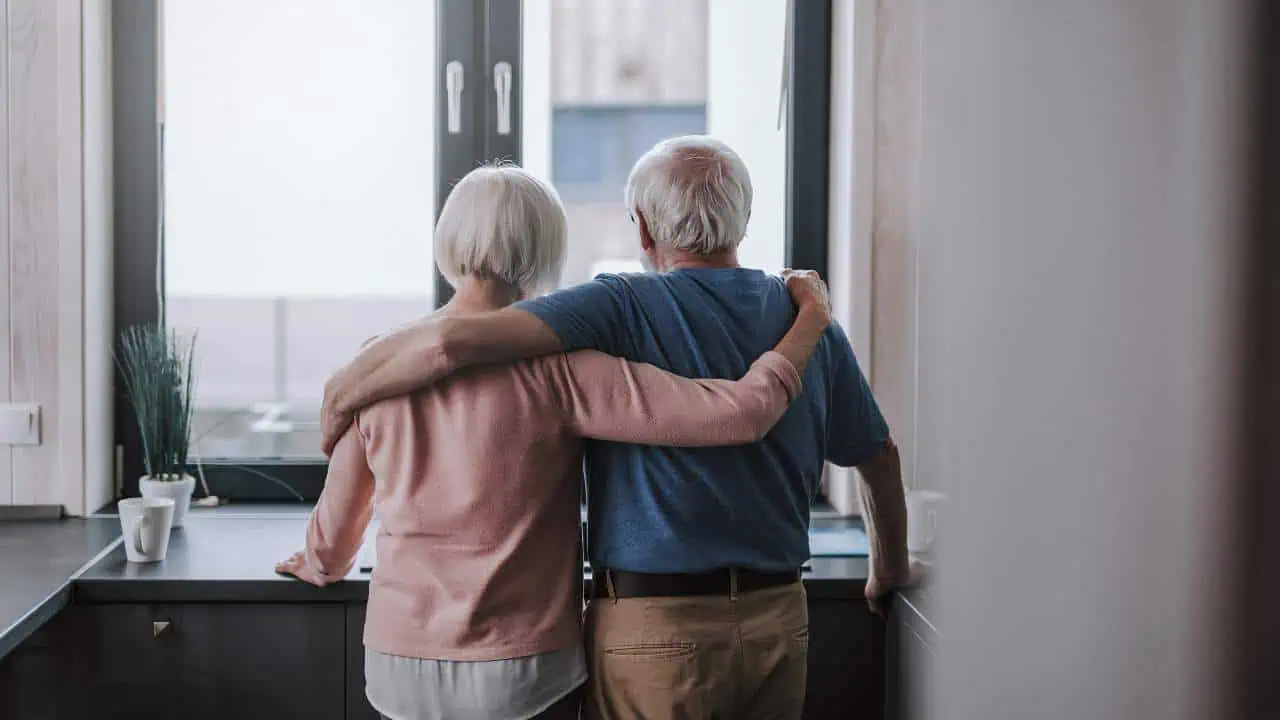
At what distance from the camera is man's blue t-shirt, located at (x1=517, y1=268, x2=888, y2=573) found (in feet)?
3.89

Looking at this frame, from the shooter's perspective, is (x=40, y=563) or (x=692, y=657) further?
(x=40, y=563)

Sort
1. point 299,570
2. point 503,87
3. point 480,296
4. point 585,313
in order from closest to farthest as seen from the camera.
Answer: point 585,313, point 480,296, point 299,570, point 503,87

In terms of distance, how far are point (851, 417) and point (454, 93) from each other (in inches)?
47.1

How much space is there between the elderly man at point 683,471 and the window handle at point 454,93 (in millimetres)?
977

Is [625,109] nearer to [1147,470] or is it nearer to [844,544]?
[844,544]

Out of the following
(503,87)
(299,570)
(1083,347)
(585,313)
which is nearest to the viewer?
(1083,347)

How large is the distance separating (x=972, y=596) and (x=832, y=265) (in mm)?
1943

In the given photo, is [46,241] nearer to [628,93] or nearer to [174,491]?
[174,491]

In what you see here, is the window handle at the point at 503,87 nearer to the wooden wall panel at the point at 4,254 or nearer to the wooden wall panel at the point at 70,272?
the wooden wall panel at the point at 70,272

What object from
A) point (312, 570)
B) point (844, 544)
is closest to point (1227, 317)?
point (312, 570)

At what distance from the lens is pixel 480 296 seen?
1271 mm

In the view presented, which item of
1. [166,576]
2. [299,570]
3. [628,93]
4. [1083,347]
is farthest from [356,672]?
[1083,347]

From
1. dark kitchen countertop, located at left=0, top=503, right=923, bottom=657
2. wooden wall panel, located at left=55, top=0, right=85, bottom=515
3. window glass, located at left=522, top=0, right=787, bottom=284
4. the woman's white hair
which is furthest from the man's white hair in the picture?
wooden wall panel, located at left=55, top=0, right=85, bottom=515

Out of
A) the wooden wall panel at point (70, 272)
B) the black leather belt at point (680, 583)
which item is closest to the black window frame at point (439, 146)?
the wooden wall panel at point (70, 272)
